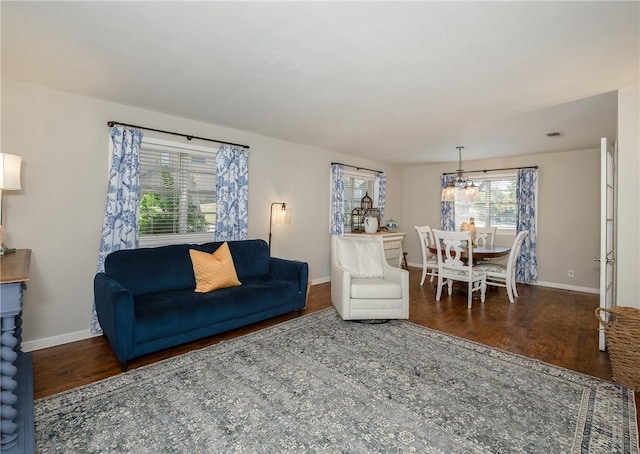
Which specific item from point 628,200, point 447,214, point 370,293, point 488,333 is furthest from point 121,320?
point 447,214

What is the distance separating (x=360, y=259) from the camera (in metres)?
4.18

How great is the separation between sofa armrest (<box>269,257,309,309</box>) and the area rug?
98 centimetres

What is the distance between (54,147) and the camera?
3.11m

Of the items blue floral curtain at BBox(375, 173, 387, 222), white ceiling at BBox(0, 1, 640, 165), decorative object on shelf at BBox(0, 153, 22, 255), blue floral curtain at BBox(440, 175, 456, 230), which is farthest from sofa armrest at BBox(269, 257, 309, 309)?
blue floral curtain at BBox(440, 175, 456, 230)

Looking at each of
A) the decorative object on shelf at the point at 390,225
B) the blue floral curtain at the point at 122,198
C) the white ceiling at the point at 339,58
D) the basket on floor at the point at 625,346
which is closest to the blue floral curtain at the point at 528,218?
the white ceiling at the point at 339,58

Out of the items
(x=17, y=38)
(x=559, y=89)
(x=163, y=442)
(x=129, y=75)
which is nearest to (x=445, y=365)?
(x=163, y=442)

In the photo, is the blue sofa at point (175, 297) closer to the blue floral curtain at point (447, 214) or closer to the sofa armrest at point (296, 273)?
the sofa armrest at point (296, 273)

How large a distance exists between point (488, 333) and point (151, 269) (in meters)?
3.60

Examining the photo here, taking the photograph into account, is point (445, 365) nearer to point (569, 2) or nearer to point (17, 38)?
point (569, 2)

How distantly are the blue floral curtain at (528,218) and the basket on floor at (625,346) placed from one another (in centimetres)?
387

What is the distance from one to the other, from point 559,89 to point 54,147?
15.6ft

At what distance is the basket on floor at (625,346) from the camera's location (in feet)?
7.63

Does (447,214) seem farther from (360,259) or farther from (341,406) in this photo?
(341,406)

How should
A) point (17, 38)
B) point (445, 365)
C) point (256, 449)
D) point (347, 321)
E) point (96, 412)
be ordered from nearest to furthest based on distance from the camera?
point (256, 449) → point (96, 412) → point (17, 38) → point (445, 365) → point (347, 321)
